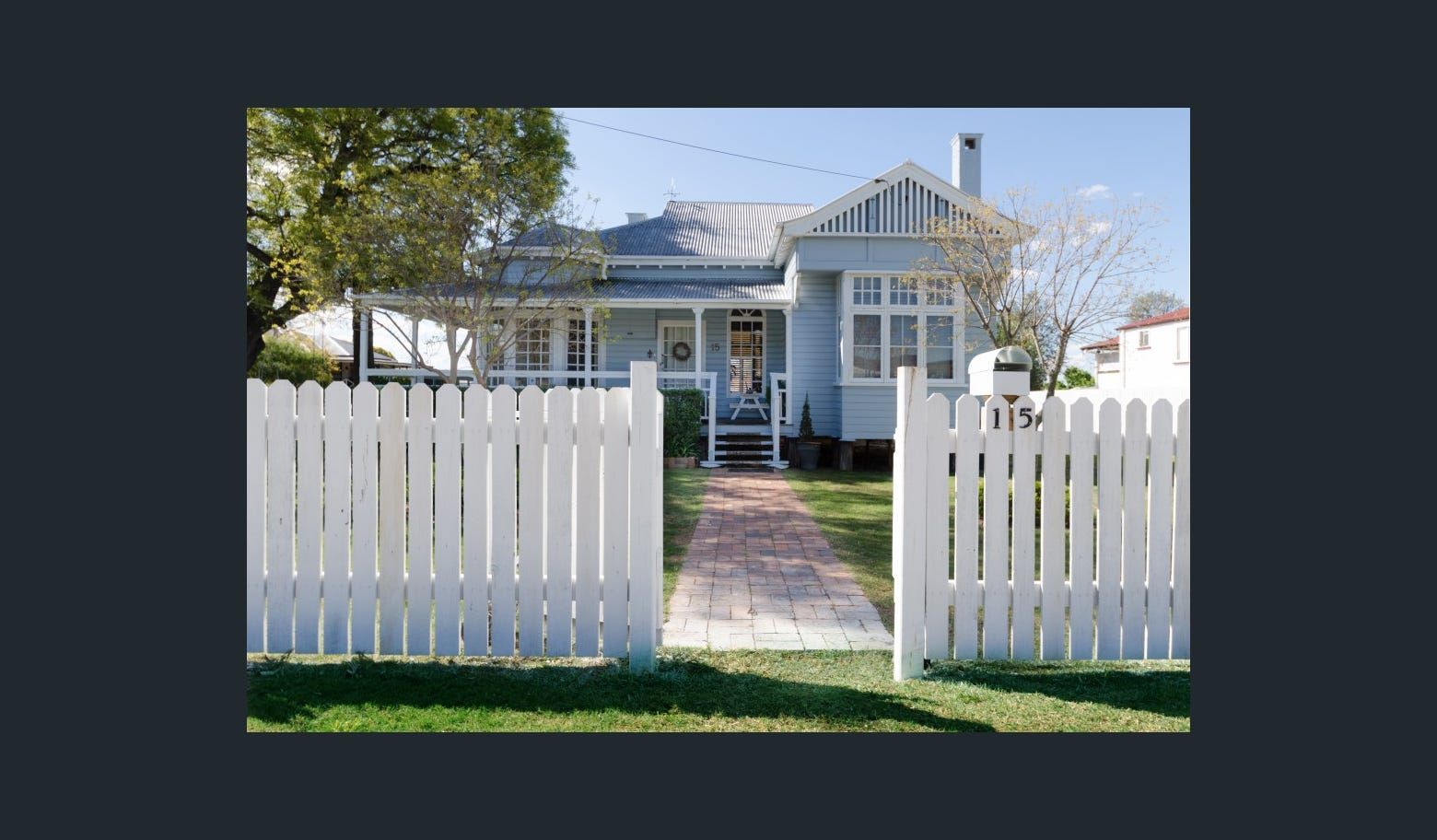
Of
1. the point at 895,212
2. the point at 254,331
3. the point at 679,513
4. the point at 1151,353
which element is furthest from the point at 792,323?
the point at 1151,353

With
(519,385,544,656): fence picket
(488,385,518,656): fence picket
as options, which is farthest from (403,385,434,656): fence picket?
(519,385,544,656): fence picket

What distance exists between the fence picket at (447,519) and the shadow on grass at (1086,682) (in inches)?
91.7

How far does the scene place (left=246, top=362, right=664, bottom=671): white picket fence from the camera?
4062 millimetres

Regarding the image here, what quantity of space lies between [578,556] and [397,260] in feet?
18.7

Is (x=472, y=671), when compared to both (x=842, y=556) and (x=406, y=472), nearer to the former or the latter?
(x=406, y=472)

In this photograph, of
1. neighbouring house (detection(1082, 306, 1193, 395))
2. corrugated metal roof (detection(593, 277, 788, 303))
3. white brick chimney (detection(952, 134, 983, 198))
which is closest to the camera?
corrugated metal roof (detection(593, 277, 788, 303))

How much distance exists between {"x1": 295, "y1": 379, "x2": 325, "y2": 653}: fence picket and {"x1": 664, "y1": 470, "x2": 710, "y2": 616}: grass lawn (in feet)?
6.84

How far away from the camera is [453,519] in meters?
4.12

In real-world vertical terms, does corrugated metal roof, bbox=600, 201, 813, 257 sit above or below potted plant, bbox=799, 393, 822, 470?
above

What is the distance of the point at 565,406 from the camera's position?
405 cm

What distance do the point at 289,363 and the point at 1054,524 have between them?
19.3 m

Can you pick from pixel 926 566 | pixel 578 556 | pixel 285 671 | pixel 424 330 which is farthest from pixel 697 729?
pixel 424 330

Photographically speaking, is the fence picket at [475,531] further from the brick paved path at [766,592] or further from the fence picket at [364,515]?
the brick paved path at [766,592]

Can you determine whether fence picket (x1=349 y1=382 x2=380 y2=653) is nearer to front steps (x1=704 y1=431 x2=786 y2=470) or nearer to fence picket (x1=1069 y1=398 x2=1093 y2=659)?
fence picket (x1=1069 y1=398 x2=1093 y2=659)
